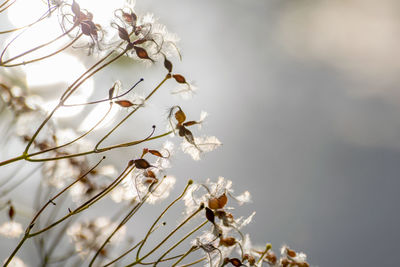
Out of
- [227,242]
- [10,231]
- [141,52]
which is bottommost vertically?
Result: [10,231]

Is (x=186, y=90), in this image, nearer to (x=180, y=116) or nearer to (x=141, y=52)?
(x=180, y=116)

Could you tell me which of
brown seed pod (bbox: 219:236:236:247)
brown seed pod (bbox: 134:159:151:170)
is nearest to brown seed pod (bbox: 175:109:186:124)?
brown seed pod (bbox: 134:159:151:170)

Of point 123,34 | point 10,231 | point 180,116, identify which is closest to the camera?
point 123,34

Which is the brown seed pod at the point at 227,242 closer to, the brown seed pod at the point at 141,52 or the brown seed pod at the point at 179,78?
the brown seed pod at the point at 179,78

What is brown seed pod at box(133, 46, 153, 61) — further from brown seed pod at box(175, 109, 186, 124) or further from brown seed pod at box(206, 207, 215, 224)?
brown seed pod at box(206, 207, 215, 224)

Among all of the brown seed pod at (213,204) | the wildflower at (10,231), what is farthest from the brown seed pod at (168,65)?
the wildflower at (10,231)

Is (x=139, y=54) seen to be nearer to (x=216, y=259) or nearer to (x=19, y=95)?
(x=216, y=259)

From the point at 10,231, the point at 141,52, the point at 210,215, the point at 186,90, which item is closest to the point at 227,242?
the point at 210,215

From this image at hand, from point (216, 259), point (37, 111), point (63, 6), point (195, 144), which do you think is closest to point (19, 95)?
point (37, 111)

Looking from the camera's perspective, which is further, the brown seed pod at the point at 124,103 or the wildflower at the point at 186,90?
the wildflower at the point at 186,90

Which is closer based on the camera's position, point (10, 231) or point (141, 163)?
point (141, 163)

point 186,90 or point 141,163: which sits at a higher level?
point 186,90
